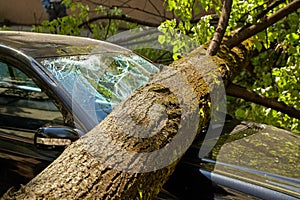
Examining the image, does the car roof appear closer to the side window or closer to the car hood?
the side window

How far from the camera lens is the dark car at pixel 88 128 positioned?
2801 mm

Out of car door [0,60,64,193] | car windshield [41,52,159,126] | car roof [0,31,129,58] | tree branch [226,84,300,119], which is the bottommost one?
tree branch [226,84,300,119]

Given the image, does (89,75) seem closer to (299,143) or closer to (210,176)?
(210,176)

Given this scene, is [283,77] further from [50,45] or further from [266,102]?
[50,45]

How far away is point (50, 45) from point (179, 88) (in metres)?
1.11

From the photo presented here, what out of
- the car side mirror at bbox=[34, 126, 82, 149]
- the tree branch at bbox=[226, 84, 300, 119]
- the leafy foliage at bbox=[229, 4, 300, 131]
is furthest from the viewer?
the leafy foliage at bbox=[229, 4, 300, 131]

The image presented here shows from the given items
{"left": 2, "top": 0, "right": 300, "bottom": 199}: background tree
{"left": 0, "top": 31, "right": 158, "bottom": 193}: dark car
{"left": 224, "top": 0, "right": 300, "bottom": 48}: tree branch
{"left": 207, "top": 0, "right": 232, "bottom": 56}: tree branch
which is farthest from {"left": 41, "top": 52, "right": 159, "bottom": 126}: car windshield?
{"left": 224, "top": 0, "right": 300, "bottom": 48}: tree branch

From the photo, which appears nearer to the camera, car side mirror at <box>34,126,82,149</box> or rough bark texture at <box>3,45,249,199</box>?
rough bark texture at <box>3,45,249,199</box>

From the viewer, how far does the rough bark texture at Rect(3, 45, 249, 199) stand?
2.31m

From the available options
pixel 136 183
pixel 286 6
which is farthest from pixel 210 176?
pixel 286 6

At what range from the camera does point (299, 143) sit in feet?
11.3

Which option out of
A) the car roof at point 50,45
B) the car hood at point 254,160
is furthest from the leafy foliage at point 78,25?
the car hood at point 254,160

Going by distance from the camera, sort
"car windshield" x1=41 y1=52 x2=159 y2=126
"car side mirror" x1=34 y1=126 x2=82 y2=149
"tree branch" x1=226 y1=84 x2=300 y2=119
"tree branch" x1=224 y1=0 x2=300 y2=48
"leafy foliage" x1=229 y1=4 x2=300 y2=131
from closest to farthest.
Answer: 1. "car side mirror" x1=34 y1=126 x2=82 y2=149
2. "car windshield" x1=41 y1=52 x2=159 y2=126
3. "tree branch" x1=224 y1=0 x2=300 y2=48
4. "tree branch" x1=226 y1=84 x2=300 y2=119
5. "leafy foliage" x1=229 y1=4 x2=300 y2=131

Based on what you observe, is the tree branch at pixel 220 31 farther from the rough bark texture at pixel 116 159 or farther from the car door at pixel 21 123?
the car door at pixel 21 123
